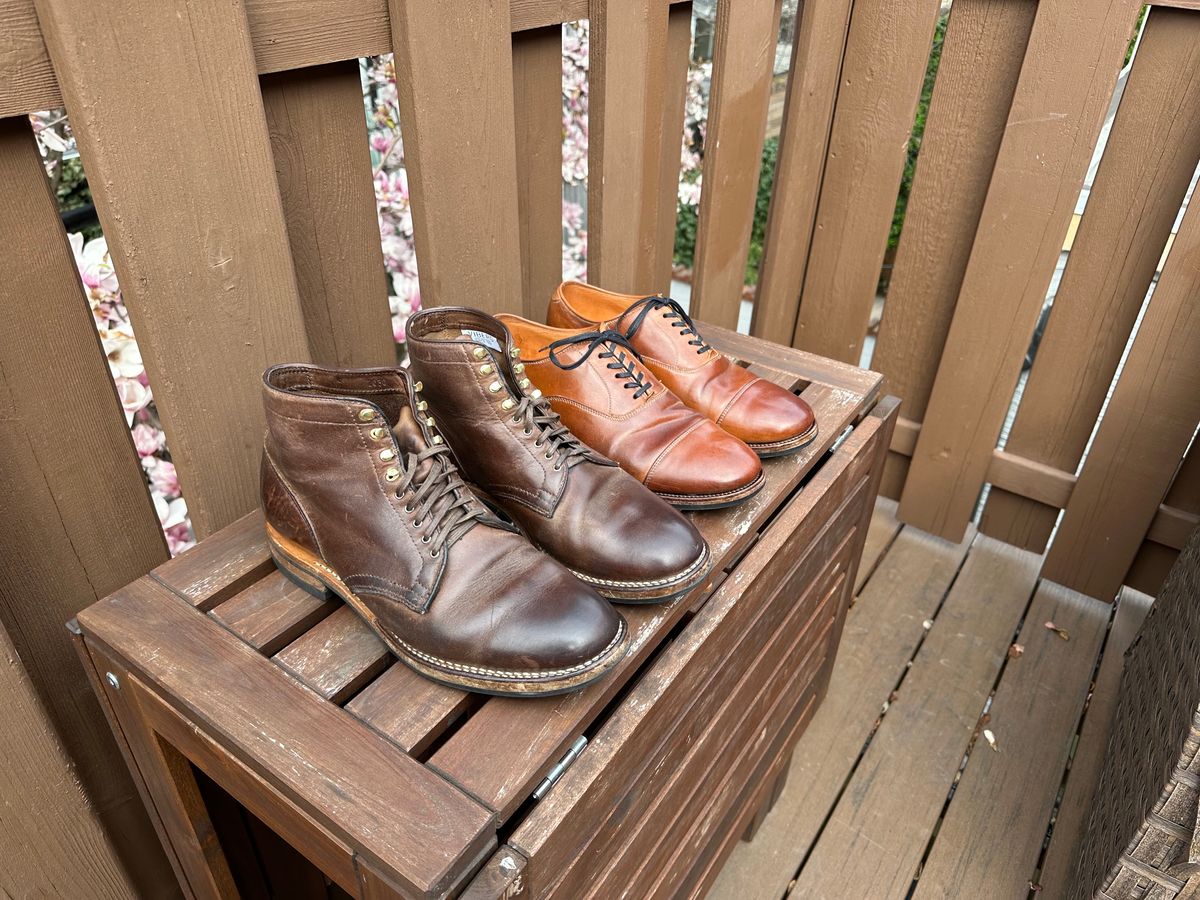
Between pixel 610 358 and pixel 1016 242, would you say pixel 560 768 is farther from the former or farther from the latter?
pixel 1016 242

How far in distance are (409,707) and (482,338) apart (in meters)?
0.40

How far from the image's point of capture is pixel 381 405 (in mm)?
849

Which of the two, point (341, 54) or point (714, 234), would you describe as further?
point (714, 234)

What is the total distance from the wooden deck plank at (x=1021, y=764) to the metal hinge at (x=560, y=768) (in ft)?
3.28

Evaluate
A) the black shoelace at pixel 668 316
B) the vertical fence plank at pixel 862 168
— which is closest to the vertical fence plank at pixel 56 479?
the black shoelace at pixel 668 316

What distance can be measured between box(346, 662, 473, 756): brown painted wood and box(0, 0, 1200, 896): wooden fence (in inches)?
14.9

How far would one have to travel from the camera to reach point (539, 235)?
143 centimetres

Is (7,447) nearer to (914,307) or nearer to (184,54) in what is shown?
(184,54)

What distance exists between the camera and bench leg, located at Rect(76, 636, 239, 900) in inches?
33.8

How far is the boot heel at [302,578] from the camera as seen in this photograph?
859 millimetres

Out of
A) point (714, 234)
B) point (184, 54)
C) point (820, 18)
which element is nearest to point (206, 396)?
point (184, 54)

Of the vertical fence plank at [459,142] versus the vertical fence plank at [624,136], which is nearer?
the vertical fence plank at [459,142]

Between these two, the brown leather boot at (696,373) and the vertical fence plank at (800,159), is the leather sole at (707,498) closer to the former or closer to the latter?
the brown leather boot at (696,373)

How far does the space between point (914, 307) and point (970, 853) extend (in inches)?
47.8
